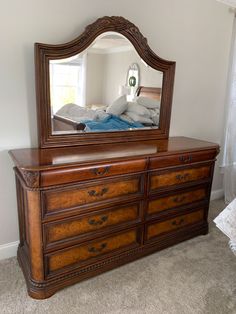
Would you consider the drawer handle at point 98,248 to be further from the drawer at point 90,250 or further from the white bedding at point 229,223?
the white bedding at point 229,223

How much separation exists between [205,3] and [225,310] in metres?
2.58

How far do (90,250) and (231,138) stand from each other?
2.13 metres

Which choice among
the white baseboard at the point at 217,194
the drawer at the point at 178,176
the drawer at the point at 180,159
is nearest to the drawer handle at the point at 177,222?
the drawer at the point at 178,176

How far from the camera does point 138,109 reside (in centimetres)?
231

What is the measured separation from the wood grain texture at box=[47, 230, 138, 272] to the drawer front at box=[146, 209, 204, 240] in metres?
0.16

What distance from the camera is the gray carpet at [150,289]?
1672 millimetres

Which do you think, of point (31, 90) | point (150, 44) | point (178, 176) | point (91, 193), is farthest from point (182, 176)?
point (31, 90)

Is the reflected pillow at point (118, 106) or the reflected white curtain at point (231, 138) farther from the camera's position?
the reflected white curtain at point (231, 138)

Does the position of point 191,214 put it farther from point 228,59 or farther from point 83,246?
point 228,59

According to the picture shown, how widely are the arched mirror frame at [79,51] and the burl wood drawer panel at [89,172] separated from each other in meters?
0.41

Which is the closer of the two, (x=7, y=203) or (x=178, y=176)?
(x=7, y=203)

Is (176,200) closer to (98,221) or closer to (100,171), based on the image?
(98,221)

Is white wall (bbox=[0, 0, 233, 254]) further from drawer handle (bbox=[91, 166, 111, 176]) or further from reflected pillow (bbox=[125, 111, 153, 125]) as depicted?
drawer handle (bbox=[91, 166, 111, 176])

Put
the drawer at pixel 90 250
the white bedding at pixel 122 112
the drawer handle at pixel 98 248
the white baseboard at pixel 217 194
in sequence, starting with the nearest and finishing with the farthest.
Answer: the drawer at pixel 90 250 → the drawer handle at pixel 98 248 → the white bedding at pixel 122 112 → the white baseboard at pixel 217 194
